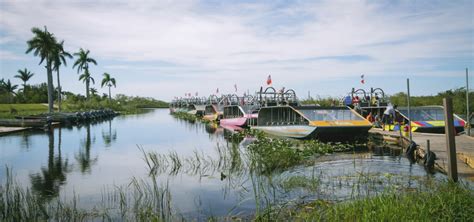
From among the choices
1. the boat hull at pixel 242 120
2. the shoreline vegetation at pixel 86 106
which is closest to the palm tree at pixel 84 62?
the shoreline vegetation at pixel 86 106

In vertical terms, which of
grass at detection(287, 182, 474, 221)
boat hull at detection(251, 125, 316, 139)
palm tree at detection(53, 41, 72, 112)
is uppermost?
palm tree at detection(53, 41, 72, 112)

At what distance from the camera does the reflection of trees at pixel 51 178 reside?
41.3ft

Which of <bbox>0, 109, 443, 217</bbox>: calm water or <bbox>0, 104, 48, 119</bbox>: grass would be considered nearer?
<bbox>0, 109, 443, 217</bbox>: calm water

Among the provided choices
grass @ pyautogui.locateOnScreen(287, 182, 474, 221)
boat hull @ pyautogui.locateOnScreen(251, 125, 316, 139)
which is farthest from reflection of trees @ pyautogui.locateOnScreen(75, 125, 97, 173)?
grass @ pyautogui.locateOnScreen(287, 182, 474, 221)

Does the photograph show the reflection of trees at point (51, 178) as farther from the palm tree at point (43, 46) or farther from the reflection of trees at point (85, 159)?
the palm tree at point (43, 46)

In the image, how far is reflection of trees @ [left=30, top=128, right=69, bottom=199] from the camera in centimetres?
1260

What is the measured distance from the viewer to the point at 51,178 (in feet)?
49.0

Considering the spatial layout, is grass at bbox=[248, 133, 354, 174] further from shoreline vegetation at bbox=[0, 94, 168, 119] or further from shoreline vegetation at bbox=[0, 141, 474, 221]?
→ shoreline vegetation at bbox=[0, 94, 168, 119]

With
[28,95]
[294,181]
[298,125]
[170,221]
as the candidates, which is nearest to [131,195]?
[170,221]

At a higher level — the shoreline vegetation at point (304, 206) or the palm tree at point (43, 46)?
the palm tree at point (43, 46)

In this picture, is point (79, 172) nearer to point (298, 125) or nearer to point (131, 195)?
point (131, 195)

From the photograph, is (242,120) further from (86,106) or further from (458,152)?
(86,106)

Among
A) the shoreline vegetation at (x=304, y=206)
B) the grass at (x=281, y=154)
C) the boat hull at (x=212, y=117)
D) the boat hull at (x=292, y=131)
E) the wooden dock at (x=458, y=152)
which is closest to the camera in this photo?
the shoreline vegetation at (x=304, y=206)

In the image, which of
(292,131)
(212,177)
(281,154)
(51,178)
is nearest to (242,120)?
(292,131)
